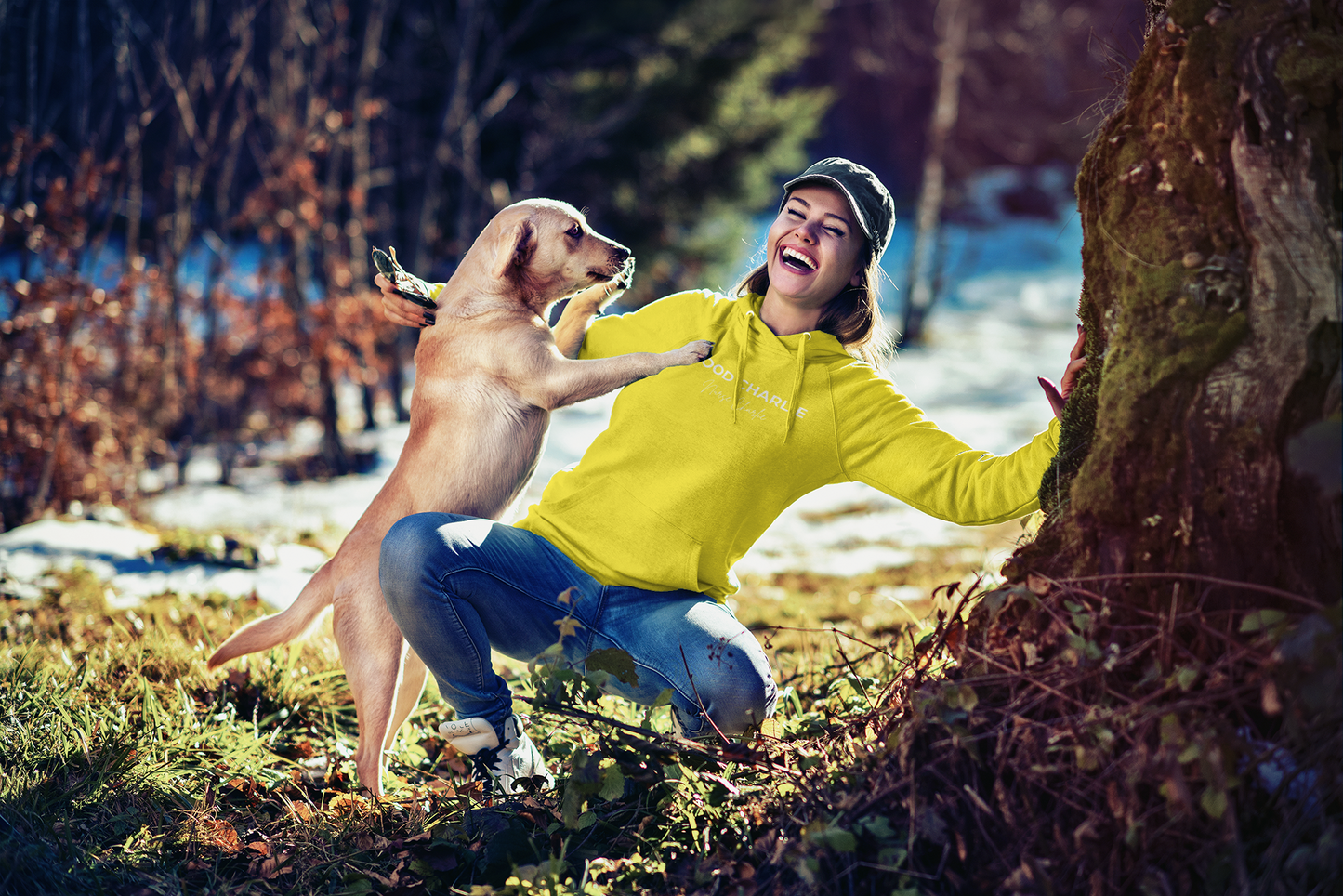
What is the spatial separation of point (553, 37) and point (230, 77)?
15.8 feet

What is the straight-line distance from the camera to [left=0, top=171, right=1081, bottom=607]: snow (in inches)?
162

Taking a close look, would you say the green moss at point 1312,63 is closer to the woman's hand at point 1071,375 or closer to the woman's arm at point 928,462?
the woman's hand at point 1071,375

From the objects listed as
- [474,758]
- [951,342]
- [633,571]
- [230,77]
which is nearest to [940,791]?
[633,571]

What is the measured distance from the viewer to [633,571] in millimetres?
2424

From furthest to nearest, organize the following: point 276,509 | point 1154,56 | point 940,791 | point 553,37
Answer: point 553,37 → point 276,509 → point 1154,56 → point 940,791

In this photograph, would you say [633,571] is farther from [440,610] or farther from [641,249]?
[641,249]

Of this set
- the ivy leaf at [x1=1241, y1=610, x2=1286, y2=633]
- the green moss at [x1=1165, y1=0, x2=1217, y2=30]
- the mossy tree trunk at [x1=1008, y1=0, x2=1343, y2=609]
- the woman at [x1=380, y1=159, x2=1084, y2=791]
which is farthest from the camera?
the woman at [x1=380, y1=159, x2=1084, y2=791]

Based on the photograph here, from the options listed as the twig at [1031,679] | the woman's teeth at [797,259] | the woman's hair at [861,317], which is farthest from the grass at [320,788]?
the woman's teeth at [797,259]

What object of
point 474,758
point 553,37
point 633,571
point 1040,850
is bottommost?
point 474,758

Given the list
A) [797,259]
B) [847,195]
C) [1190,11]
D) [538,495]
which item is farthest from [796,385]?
[538,495]

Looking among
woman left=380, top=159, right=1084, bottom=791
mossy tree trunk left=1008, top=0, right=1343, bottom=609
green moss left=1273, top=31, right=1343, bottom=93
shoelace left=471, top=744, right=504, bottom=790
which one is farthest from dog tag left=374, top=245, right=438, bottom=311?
green moss left=1273, top=31, right=1343, bottom=93

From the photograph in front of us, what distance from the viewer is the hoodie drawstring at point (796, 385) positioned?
244 cm

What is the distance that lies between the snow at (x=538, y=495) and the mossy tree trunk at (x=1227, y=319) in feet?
3.71

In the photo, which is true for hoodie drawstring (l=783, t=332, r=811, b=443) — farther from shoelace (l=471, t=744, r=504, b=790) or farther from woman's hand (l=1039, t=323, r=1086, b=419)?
shoelace (l=471, t=744, r=504, b=790)
